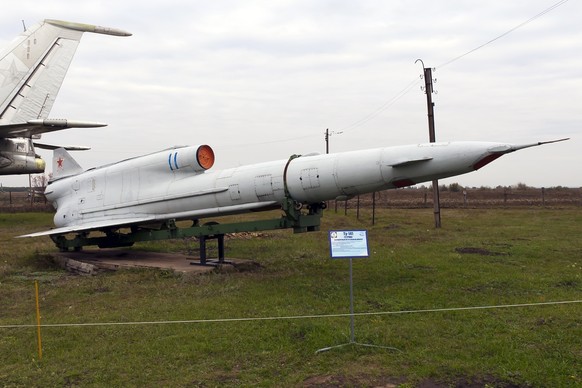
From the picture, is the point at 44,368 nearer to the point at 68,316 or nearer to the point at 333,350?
the point at 68,316

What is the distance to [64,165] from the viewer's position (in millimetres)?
14055

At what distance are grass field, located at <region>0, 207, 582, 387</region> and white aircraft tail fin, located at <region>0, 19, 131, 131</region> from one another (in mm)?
9505

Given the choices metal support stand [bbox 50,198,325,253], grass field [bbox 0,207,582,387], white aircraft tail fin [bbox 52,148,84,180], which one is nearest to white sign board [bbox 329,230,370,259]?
grass field [bbox 0,207,582,387]

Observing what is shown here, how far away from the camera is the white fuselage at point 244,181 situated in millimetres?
7957

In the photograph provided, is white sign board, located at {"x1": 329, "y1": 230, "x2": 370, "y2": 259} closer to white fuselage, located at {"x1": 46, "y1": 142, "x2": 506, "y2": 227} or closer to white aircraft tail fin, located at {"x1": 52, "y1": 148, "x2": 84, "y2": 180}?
white fuselage, located at {"x1": 46, "y1": 142, "x2": 506, "y2": 227}

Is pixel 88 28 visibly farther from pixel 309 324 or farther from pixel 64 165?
pixel 309 324

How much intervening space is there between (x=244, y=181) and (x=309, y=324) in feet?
13.8

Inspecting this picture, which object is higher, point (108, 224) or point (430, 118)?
point (430, 118)

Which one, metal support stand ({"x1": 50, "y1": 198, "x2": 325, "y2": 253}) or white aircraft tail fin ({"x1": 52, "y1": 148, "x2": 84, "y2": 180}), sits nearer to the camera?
metal support stand ({"x1": 50, "y1": 198, "x2": 325, "y2": 253})

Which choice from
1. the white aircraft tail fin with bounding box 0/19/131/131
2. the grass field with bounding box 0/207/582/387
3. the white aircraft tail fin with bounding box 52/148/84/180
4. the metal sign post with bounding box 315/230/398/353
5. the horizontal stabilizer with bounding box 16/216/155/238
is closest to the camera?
the grass field with bounding box 0/207/582/387

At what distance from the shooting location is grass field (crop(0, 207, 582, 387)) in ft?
15.3

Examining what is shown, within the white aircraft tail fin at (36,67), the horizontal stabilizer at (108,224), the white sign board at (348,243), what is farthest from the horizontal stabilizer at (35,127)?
the white sign board at (348,243)

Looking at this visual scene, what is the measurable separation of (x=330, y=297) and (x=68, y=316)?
150 inches

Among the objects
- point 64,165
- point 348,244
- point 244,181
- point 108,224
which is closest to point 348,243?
point 348,244
